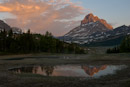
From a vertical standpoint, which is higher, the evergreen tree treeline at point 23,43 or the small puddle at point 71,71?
the evergreen tree treeline at point 23,43

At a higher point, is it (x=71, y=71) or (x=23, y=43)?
(x=23, y=43)

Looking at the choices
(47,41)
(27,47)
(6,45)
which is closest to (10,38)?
(6,45)

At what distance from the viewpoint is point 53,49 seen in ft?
427


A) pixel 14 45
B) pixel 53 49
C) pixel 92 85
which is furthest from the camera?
pixel 53 49

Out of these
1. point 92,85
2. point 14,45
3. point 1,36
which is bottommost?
point 92,85

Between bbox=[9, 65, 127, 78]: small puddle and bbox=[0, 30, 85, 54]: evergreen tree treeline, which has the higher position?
bbox=[0, 30, 85, 54]: evergreen tree treeline

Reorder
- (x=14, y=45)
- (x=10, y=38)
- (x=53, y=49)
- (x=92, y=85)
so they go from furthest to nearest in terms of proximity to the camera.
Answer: (x=53, y=49)
(x=10, y=38)
(x=14, y=45)
(x=92, y=85)

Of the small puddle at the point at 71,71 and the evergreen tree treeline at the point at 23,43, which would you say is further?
the evergreen tree treeline at the point at 23,43

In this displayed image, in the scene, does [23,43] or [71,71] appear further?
[23,43]

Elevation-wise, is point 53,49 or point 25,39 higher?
point 25,39

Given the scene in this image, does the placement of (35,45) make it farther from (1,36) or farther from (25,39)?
(1,36)

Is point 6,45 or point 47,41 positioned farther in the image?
point 47,41

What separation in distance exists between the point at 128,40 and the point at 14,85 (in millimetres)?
115563

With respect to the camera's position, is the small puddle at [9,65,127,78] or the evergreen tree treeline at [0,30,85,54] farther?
the evergreen tree treeline at [0,30,85,54]
